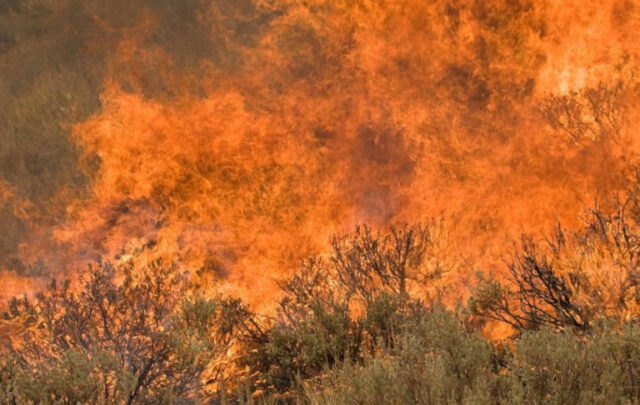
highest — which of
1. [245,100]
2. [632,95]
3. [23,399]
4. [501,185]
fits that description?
[245,100]

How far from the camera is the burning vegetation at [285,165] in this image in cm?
734

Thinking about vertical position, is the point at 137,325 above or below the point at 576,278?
above

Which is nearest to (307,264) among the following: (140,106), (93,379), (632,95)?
(140,106)

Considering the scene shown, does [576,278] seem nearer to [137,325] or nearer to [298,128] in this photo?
[298,128]

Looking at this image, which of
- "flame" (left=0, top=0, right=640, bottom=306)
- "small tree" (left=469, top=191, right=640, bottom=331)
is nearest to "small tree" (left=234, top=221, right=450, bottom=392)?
"flame" (left=0, top=0, right=640, bottom=306)

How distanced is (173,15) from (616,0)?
482cm

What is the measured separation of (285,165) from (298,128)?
1.44ft

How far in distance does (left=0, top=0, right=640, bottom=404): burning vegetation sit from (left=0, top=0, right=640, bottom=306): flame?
22mm

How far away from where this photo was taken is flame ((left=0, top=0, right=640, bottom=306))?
7.59 metres

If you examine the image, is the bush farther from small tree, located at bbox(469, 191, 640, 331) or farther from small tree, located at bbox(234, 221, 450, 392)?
small tree, located at bbox(234, 221, 450, 392)

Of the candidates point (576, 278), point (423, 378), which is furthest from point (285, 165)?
point (423, 378)

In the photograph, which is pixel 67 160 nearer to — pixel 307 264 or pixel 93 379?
pixel 307 264

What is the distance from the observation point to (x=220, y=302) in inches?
304

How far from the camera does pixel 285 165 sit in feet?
25.8
